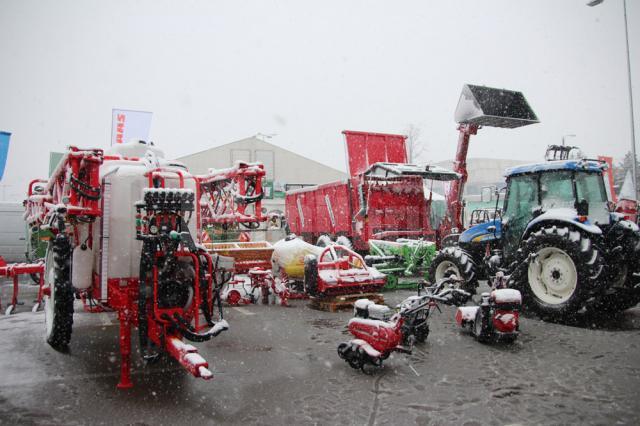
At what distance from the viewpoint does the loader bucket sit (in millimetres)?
10977

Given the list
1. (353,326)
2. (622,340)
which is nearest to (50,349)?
(353,326)

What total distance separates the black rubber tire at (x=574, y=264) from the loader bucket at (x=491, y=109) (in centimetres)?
454

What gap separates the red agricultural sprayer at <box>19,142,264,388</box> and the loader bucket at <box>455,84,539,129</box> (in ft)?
25.4

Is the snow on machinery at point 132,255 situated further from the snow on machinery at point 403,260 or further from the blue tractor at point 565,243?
the snow on machinery at point 403,260

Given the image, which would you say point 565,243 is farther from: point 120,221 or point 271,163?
point 271,163

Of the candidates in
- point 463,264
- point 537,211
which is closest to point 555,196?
point 537,211

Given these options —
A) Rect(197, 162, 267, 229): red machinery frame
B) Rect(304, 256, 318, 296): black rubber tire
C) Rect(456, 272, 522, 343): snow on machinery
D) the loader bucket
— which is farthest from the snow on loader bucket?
Rect(456, 272, 522, 343): snow on machinery

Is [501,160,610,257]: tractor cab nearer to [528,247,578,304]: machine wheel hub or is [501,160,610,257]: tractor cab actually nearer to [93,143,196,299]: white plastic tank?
[528,247,578,304]: machine wheel hub

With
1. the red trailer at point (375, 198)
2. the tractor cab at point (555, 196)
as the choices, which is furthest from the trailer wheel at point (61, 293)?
the red trailer at point (375, 198)

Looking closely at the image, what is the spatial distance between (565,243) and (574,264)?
300mm

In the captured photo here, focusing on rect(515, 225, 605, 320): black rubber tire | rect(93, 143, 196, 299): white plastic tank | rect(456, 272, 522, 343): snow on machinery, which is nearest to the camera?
rect(93, 143, 196, 299): white plastic tank

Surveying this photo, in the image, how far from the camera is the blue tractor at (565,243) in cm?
642

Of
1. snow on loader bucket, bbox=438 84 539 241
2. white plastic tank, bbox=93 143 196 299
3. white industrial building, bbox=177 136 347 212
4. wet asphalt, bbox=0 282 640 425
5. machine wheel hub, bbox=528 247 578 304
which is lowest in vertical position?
wet asphalt, bbox=0 282 640 425

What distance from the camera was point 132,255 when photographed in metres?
4.84
